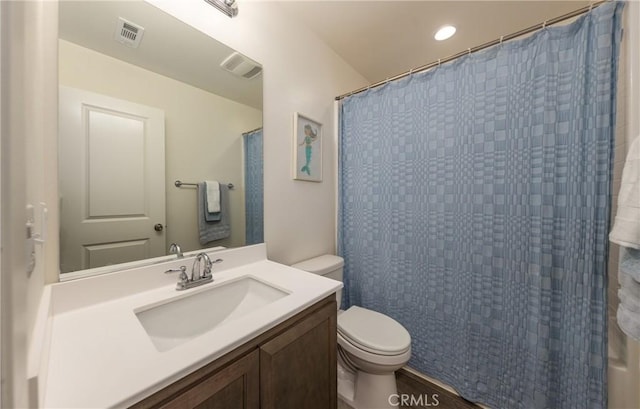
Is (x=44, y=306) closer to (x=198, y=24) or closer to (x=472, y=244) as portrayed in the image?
(x=198, y=24)

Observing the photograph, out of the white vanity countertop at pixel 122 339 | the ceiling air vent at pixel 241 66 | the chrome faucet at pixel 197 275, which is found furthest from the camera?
the ceiling air vent at pixel 241 66

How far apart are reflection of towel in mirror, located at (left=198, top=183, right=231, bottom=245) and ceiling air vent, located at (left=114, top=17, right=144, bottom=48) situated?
1.96 feet

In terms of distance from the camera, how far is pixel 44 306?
1.94 ft

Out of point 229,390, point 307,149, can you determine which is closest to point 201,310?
point 229,390

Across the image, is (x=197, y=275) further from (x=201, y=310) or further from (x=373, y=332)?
(x=373, y=332)

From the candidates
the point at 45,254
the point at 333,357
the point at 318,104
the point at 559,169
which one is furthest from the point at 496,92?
the point at 45,254

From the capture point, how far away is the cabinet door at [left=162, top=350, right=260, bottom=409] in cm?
51

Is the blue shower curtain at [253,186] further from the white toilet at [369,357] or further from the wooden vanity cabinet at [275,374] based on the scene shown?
the white toilet at [369,357]

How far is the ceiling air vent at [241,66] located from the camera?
115cm

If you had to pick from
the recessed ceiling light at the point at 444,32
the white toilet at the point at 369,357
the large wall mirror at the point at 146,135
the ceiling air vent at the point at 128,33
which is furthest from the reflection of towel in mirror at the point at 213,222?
the recessed ceiling light at the point at 444,32

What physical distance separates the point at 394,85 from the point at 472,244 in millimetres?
1110

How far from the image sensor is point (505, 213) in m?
1.12

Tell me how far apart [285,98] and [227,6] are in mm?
495

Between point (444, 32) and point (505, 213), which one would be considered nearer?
point (505, 213)
